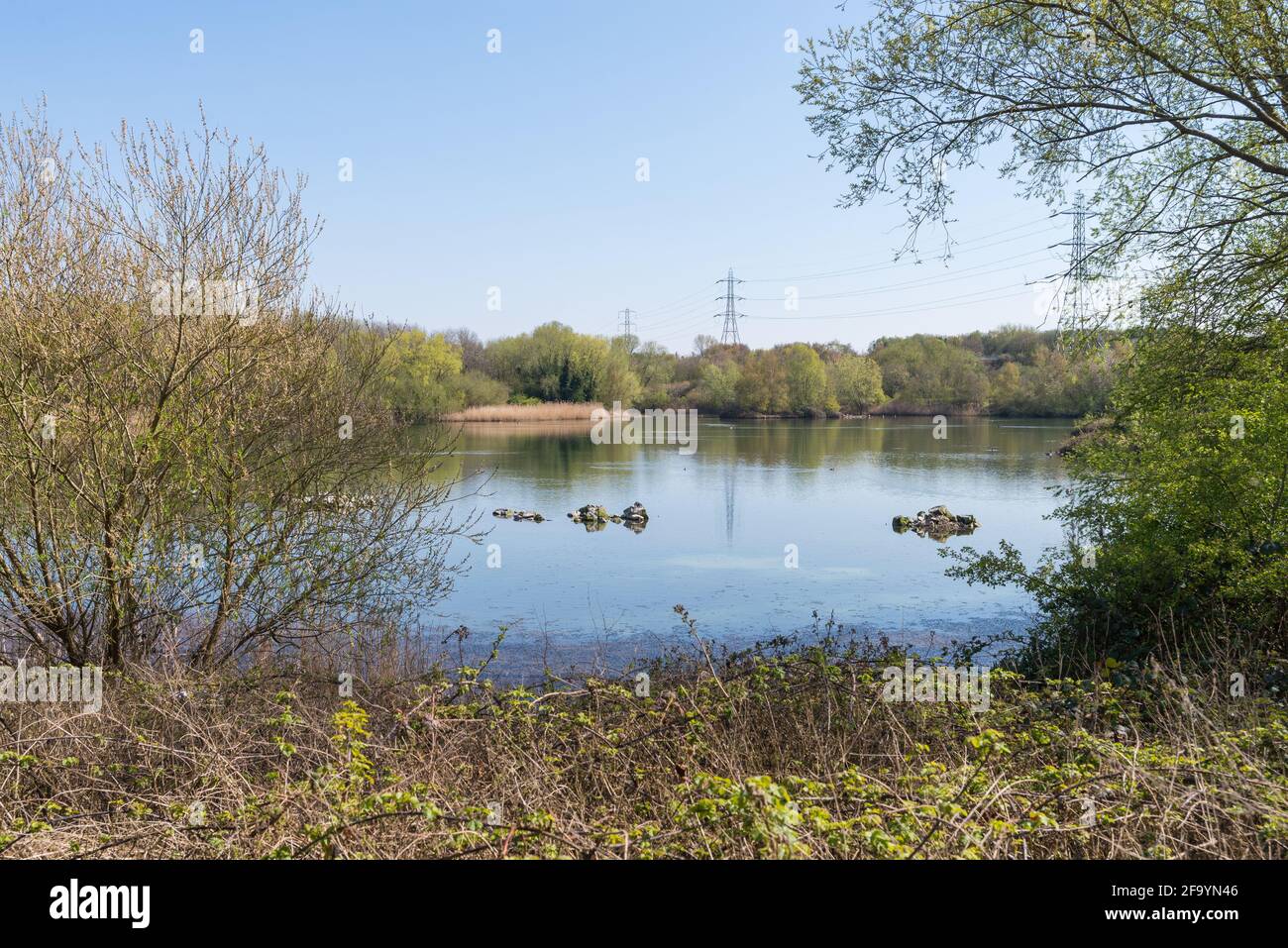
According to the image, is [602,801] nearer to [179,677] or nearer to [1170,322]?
[179,677]

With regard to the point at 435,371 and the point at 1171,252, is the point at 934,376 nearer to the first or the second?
the point at 435,371

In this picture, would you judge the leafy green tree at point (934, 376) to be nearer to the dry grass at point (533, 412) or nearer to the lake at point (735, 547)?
the dry grass at point (533, 412)

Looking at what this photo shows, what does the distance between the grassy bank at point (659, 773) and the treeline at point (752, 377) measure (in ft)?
189

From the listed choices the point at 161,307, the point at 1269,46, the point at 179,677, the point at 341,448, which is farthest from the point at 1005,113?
the point at 179,677

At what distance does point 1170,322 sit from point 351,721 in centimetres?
918

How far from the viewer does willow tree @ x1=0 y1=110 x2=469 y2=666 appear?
304 inches

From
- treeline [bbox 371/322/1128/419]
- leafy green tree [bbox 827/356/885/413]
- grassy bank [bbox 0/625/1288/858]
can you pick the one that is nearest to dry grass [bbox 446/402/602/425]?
treeline [bbox 371/322/1128/419]

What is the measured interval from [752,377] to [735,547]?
64668mm

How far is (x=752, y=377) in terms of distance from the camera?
84.5 metres

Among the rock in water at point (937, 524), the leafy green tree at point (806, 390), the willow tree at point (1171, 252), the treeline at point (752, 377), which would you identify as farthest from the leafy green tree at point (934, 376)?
the willow tree at point (1171, 252)

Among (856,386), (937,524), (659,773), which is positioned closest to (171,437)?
(659,773)

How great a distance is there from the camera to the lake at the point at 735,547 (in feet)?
46.5

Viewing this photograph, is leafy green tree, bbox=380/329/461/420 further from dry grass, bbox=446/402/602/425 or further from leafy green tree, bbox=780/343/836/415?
leafy green tree, bbox=780/343/836/415

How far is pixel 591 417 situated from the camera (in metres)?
75.6
